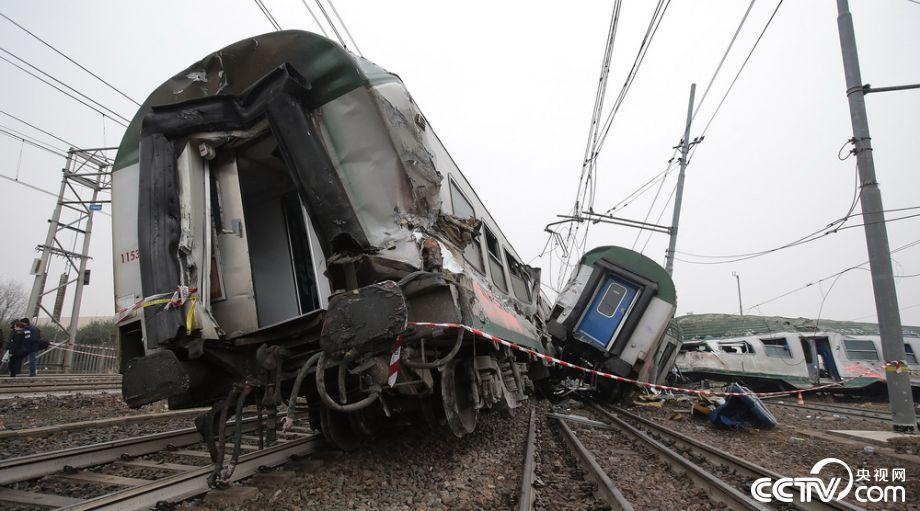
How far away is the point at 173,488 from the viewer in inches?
115

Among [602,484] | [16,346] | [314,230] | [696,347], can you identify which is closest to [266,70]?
[314,230]

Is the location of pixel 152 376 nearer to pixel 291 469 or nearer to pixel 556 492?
pixel 291 469

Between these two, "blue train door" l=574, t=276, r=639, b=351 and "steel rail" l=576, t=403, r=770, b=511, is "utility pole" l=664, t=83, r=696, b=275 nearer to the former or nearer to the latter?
"blue train door" l=574, t=276, r=639, b=351

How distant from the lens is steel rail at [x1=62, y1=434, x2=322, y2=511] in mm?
2571

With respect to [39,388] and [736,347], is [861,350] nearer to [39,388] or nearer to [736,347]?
[736,347]

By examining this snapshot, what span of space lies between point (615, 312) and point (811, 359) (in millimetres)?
9757

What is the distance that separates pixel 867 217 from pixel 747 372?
8.77 m

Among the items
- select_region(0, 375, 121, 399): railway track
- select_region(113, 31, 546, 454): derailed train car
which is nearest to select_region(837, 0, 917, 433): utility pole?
select_region(113, 31, 546, 454): derailed train car

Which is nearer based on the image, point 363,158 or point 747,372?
point 363,158

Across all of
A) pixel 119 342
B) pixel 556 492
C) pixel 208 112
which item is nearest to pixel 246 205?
pixel 208 112

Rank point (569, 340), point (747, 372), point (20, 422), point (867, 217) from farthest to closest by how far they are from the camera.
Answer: point (747, 372) → point (569, 340) → point (867, 217) → point (20, 422)

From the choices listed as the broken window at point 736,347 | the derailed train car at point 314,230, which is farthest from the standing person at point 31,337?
the broken window at point 736,347

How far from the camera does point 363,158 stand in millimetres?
3307

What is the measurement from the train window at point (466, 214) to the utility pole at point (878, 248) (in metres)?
6.39
